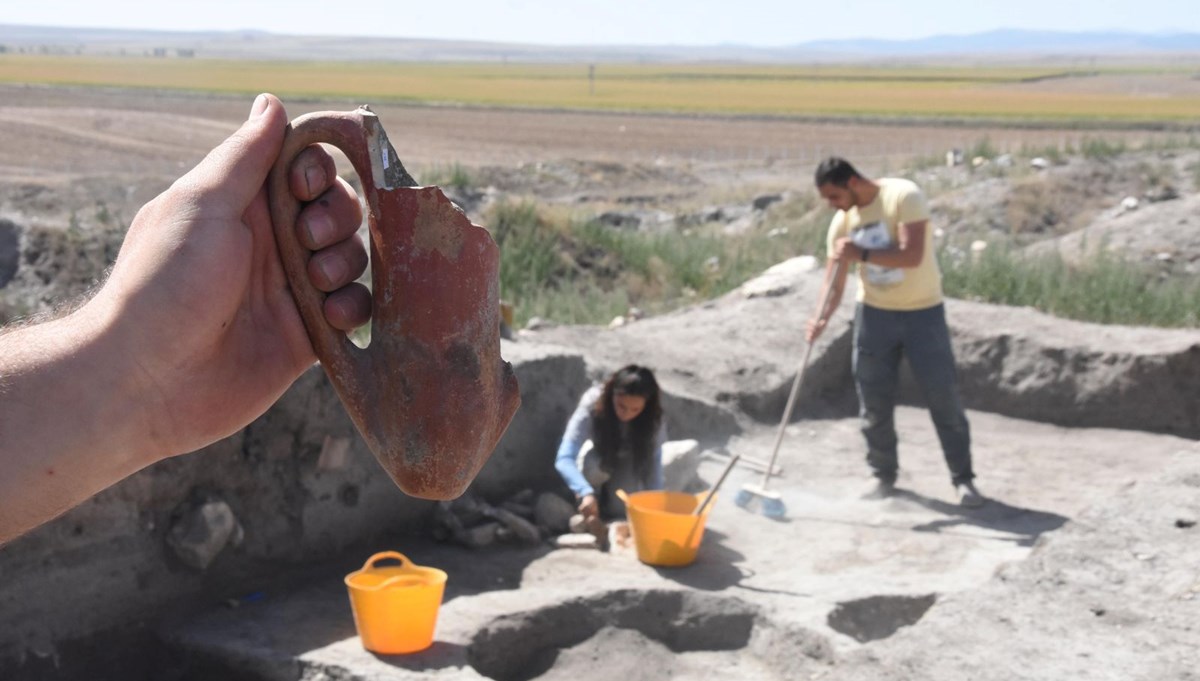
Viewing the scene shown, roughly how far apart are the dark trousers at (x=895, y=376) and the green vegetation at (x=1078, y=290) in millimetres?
3153

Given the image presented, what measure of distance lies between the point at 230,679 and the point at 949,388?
12.1 ft

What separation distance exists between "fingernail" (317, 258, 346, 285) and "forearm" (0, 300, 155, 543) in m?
0.29

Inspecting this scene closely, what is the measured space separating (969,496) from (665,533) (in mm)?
1891

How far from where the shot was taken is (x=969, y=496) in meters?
6.74

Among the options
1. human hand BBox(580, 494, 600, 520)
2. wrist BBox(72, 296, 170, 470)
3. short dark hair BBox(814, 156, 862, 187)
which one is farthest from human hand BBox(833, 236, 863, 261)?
wrist BBox(72, 296, 170, 470)

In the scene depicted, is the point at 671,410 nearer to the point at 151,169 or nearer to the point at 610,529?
the point at 610,529

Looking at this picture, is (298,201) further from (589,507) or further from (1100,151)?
(1100,151)

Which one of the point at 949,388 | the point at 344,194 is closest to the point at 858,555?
the point at 949,388

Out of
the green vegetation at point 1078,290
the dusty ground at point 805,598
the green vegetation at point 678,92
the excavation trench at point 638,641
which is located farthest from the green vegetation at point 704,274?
the green vegetation at point 678,92

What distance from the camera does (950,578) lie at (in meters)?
5.68

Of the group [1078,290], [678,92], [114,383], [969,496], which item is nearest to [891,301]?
[969,496]

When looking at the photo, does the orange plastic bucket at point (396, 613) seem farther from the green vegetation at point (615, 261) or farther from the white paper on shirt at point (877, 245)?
the green vegetation at point (615, 261)

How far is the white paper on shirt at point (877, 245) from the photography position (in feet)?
21.5

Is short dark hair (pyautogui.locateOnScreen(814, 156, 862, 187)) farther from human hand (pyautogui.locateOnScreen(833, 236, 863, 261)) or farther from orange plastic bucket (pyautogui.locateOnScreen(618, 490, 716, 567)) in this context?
orange plastic bucket (pyautogui.locateOnScreen(618, 490, 716, 567))
